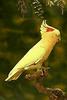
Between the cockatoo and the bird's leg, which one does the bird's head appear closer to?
the cockatoo

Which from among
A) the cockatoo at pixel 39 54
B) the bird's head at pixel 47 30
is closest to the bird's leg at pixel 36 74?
the cockatoo at pixel 39 54

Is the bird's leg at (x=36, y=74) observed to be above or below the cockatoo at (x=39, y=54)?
below

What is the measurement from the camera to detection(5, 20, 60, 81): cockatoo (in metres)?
1.85

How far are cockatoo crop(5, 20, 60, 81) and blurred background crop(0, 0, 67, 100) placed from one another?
0.11ft

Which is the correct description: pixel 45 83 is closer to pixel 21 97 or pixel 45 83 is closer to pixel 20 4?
pixel 21 97

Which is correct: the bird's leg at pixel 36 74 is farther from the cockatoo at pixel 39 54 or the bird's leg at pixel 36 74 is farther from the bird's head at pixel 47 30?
the bird's head at pixel 47 30

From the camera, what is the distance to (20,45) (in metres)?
1.90

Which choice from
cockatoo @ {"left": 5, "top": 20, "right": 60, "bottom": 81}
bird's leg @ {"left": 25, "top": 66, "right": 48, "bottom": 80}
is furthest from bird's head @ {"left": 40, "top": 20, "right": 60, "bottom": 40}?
bird's leg @ {"left": 25, "top": 66, "right": 48, "bottom": 80}

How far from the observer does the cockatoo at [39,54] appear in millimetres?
1854

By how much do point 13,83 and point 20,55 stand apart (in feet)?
0.44

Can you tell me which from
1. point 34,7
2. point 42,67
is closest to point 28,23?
point 34,7

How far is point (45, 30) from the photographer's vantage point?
1862 mm

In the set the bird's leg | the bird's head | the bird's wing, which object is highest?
the bird's head

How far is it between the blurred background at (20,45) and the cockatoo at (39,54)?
0.03 metres
